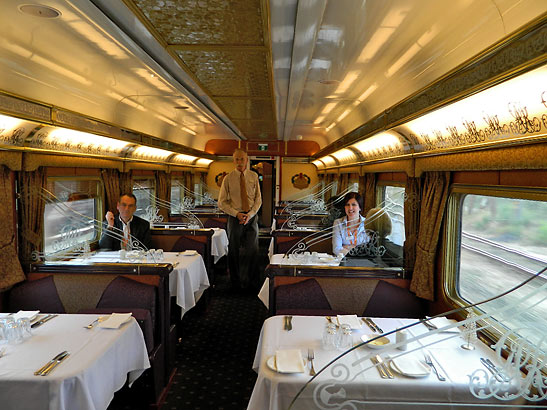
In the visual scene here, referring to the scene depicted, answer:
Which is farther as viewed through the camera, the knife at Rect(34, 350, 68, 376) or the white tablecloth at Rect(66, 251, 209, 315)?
the white tablecloth at Rect(66, 251, 209, 315)

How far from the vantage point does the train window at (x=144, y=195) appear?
7.39 m

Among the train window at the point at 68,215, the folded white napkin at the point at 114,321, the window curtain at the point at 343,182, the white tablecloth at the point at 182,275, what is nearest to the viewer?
the folded white napkin at the point at 114,321

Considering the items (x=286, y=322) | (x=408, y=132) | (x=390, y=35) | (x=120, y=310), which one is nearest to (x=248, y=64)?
(x=390, y=35)

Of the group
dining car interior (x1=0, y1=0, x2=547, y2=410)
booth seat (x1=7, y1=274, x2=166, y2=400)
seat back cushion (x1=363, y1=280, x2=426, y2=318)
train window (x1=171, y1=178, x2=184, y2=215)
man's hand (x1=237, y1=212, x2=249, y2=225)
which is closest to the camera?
dining car interior (x1=0, y1=0, x2=547, y2=410)

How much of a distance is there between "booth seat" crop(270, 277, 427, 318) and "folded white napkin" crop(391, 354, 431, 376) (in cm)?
132

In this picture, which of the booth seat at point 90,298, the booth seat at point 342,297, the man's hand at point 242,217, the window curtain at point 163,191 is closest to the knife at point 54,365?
the booth seat at point 90,298

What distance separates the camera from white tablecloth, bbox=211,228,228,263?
688 cm

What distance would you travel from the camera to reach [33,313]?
2.89 meters

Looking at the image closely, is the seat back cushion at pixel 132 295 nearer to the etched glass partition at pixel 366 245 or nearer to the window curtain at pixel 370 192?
the etched glass partition at pixel 366 245

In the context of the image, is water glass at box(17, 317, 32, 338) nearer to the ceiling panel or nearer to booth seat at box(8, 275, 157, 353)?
booth seat at box(8, 275, 157, 353)

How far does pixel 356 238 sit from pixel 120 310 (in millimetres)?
2438

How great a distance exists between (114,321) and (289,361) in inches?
52.5

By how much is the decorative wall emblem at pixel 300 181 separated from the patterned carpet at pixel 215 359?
24.6 feet

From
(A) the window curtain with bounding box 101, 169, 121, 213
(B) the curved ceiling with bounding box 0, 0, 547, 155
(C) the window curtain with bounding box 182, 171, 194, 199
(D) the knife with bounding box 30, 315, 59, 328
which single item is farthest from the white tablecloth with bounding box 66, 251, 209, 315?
(C) the window curtain with bounding box 182, 171, 194, 199
